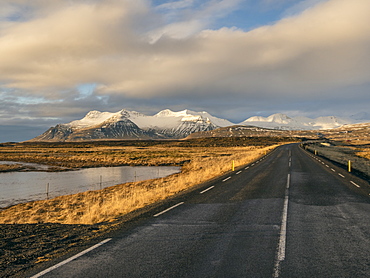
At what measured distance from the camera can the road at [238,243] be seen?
5227 millimetres

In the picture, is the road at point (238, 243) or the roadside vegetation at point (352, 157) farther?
the roadside vegetation at point (352, 157)

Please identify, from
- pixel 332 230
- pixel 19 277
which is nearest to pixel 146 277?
pixel 19 277

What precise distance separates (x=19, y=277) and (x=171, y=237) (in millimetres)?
3250

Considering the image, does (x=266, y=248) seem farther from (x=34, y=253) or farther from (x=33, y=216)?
(x=33, y=216)

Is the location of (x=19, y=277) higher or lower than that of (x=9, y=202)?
higher

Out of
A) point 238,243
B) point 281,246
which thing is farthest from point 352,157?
point 238,243

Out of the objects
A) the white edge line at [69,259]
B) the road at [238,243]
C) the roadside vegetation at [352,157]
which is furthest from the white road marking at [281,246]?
the roadside vegetation at [352,157]

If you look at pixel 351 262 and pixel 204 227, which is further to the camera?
pixel 204 227

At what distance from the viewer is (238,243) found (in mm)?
6582

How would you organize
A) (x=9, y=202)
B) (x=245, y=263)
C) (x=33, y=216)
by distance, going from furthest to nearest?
(x=9, y=202) < (x=33, y=216) < (x=245, y=263)

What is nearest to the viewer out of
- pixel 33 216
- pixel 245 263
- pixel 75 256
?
pixel 245 263

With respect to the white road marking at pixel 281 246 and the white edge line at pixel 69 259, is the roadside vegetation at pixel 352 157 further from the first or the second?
the white edge line at pixel 69 259

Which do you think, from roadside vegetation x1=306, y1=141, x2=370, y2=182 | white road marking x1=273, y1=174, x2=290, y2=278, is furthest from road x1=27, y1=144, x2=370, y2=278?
roadside vegetation x1=306, y1=141, x2=370, y2=182

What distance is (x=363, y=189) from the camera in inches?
555
